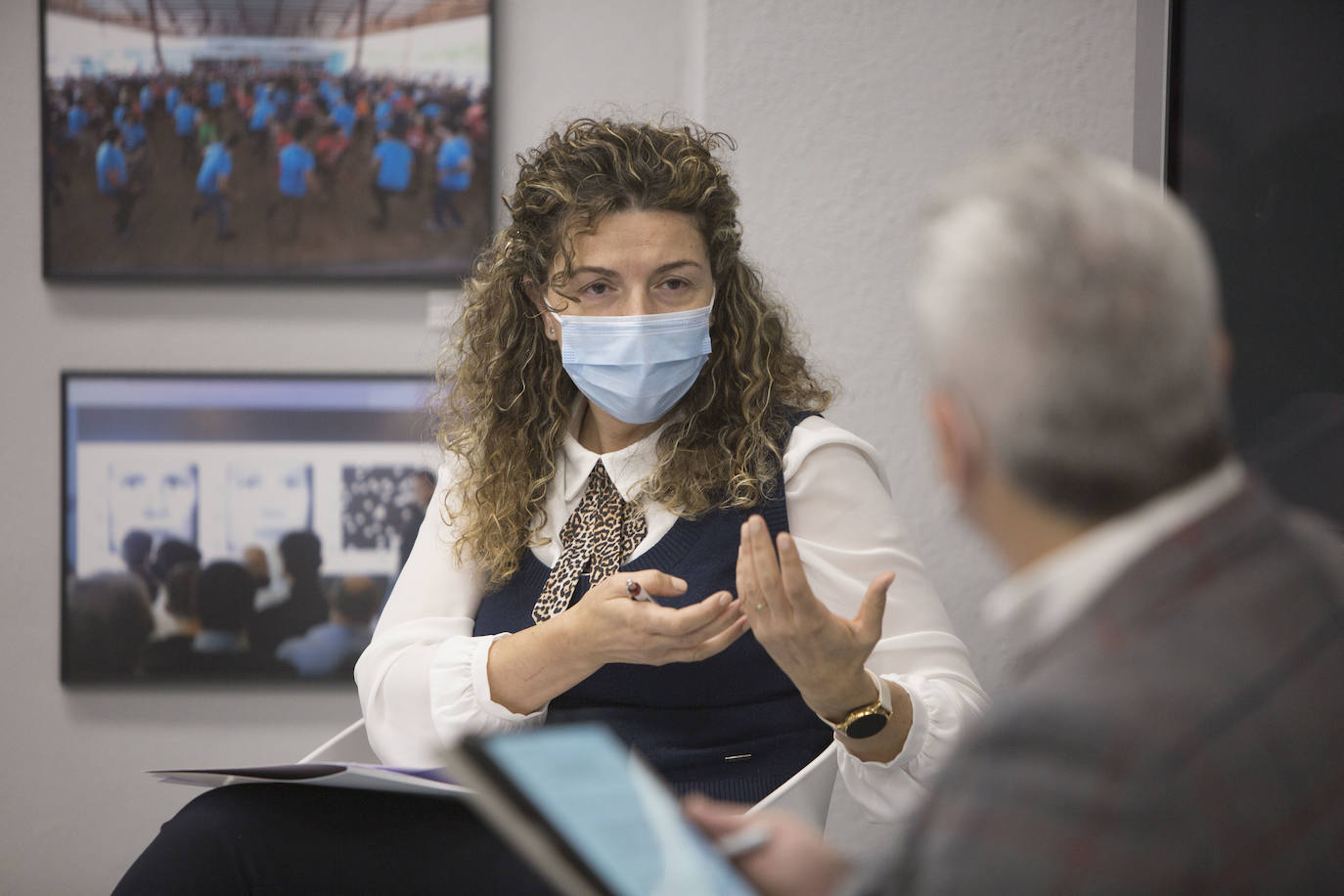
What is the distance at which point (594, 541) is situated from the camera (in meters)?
1.64

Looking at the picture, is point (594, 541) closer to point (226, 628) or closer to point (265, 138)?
point (226, 628)

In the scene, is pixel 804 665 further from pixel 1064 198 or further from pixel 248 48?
pixel 248 48

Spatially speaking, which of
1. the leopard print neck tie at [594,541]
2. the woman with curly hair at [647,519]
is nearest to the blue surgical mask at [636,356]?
the woman with curly hair at [647,519]

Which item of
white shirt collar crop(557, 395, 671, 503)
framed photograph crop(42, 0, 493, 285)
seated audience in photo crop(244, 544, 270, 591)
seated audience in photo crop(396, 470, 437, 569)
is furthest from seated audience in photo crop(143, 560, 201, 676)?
white shirt collar crop(557, 395, 671, 503)

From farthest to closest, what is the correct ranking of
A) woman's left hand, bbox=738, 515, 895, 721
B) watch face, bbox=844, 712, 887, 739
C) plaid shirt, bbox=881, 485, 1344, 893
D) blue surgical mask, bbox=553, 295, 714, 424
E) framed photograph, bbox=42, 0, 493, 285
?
framed photograph, bbox=42, 0, 493, 285 < blue surgical mask, bbox=553, 295, 714, 424 < watch face, bbox=844, 712, 887, 739 < woman's left hand, bbox=738, 515, 895, 721 < plaid shirt, bbox=881, 485, 1344, 893

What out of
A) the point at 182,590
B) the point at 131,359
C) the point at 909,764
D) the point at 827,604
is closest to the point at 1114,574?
the point at 909,764

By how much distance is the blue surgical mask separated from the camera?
5.22 feet

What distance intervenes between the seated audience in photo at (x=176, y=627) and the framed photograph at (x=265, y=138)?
70 centimetres

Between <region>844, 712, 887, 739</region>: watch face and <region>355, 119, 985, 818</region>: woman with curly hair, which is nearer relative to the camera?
<region>844, 712, 887, 739</region>: watch face

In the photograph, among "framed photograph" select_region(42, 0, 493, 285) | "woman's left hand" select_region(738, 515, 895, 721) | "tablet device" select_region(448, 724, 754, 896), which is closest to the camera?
"tablet device" select_region(448, 724, 754, 896)

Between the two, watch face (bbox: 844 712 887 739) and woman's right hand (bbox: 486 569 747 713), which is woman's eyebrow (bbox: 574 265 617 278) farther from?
watch face (bbox: 844 712 887 739)

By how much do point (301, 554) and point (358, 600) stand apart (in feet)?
0.56

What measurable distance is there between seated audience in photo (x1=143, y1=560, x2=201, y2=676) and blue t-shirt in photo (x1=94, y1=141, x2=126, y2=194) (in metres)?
0.88

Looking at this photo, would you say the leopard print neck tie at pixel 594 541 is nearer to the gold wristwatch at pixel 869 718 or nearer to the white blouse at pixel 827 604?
the white blouse at pixel 827 604
